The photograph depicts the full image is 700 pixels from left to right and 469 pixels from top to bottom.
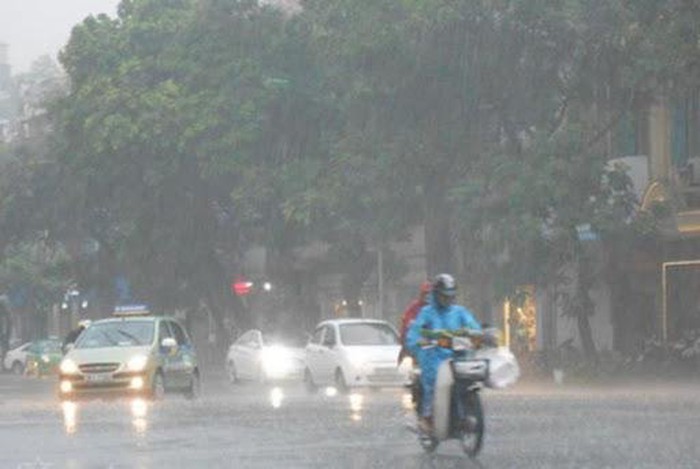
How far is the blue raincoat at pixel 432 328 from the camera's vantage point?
17859mm

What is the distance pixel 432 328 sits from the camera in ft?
58.5

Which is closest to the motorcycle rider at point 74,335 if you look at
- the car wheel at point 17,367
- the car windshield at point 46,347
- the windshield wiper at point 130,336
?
the windshield wiper at point 130,336

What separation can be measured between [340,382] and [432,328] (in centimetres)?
1954

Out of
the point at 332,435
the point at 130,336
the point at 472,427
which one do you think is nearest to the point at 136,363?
the point at 130,336

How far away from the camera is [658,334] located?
153 ft

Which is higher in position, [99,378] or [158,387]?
[99,378]

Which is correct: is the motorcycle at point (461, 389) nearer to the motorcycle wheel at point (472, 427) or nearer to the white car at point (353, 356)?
the motorcycle wheel at point (472, 427)

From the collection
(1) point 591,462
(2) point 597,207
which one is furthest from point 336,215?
(1) point 591,462

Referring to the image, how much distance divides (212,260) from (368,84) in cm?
2193

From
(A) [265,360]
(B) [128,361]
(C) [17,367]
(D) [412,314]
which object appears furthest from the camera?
(C) [17,367]

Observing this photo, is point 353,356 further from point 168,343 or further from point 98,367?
point 98,367

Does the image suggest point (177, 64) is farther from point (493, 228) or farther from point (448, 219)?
point (493, 228)

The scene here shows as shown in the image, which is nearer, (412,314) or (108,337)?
(412,314)

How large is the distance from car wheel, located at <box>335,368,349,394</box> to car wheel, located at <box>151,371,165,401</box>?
4451 mm
